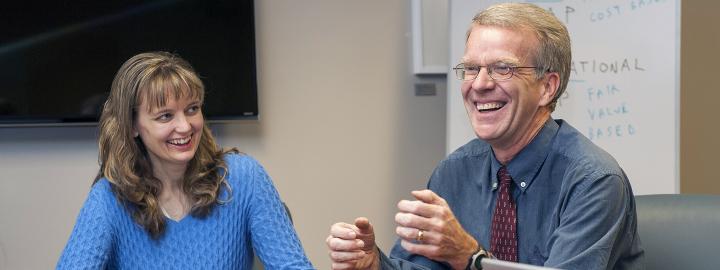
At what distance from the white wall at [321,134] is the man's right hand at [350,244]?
73.7 inches

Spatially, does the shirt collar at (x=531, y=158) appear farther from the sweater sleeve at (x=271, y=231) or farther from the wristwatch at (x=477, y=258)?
the sweater sleeve at (x=271, y=231)

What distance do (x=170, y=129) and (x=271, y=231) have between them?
1.04 ft

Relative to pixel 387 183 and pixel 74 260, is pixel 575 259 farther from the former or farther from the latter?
pixel 387 183

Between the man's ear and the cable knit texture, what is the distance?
63 cm

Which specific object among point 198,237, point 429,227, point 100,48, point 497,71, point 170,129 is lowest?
point 198,237

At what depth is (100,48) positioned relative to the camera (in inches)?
113

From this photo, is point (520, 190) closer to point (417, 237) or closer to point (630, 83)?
point (417, 237)

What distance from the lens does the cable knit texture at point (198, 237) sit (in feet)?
5.70

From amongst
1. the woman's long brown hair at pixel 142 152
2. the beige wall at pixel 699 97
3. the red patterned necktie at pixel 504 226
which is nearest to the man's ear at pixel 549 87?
the red patterned necktie at pixel 504 226

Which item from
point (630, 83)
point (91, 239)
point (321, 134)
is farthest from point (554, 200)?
point (321, 134)

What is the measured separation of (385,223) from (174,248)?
1643 mm

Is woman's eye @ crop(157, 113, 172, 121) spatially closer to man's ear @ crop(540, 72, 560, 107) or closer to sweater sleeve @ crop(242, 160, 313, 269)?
sweater sleeve @ crop(242, 160, 313, 269)

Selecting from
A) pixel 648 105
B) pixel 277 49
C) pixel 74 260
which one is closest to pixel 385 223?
pixel 277 49

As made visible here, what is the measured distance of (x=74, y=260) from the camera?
5.48ft
